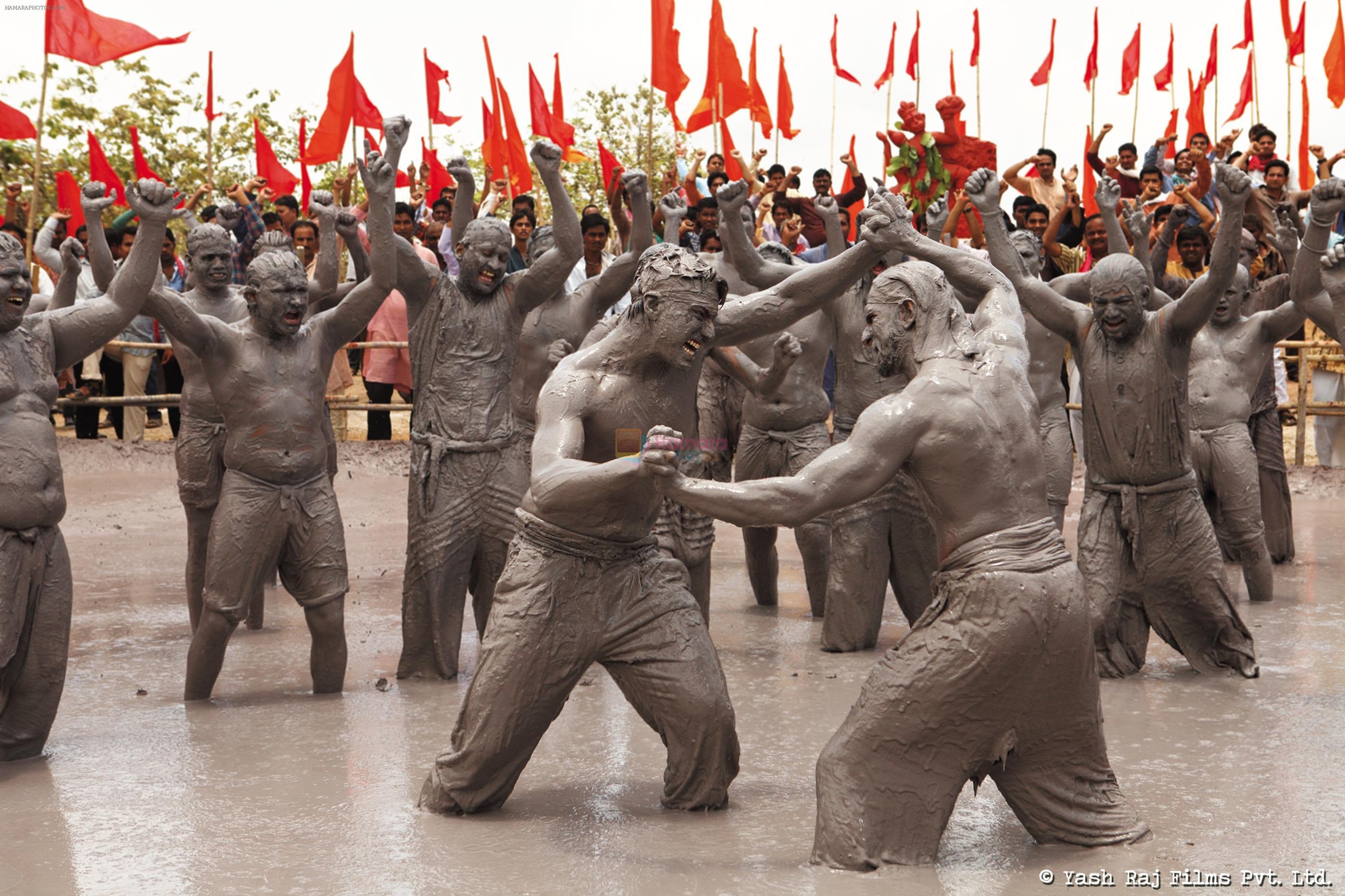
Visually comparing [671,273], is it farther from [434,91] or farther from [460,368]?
[434,91]

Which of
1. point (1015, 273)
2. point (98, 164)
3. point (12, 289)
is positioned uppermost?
point (98, 164)

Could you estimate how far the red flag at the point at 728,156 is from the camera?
1577 cm

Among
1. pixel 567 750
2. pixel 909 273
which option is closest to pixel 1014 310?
pixel 909 273

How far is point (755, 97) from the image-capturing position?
1741cm

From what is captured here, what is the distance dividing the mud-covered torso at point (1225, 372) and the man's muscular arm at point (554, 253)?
13.0 ft

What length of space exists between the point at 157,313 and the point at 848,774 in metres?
3.77

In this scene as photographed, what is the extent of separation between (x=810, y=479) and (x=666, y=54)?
12.7 metres

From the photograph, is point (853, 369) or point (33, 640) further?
point (853, 369)

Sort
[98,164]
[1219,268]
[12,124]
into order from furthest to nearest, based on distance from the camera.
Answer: [98,164]
[12,124]
[1219,268]

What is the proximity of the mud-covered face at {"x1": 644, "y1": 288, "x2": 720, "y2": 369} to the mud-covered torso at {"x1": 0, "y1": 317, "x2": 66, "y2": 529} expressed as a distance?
7.84 ft

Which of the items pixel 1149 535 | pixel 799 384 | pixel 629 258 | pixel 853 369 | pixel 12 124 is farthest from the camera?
pixel 12 124

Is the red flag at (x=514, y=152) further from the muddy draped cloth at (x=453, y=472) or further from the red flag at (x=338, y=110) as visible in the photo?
the muddy draped cloth at (x=453, y=472)

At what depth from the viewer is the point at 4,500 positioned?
5711 mm

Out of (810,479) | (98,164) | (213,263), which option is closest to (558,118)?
(98,164)
